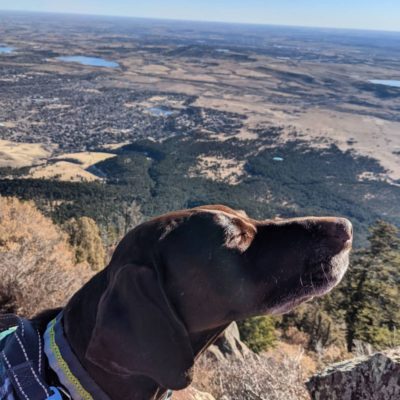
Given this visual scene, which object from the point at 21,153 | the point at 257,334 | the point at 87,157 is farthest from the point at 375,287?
the point at 21,153

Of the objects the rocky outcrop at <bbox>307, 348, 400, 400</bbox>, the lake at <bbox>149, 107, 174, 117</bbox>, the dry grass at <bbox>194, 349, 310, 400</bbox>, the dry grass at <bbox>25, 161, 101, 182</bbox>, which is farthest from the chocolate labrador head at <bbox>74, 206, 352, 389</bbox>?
the lake at <bbox>149, 107, 174, 117</bbox>

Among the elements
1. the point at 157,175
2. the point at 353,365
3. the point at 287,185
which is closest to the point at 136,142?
the point at 157,175

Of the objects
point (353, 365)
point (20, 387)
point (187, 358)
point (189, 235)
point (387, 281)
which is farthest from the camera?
point (387, 281)

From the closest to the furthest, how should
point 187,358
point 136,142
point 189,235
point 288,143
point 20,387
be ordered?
point 20,387
point 187,358
point 189,235
point 136,142
point 288,143

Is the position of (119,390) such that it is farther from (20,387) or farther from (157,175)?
(157,175)

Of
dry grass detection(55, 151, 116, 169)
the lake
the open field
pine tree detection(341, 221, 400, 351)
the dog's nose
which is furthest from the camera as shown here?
the lake

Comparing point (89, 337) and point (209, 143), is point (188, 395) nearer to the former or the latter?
point (89, 337)

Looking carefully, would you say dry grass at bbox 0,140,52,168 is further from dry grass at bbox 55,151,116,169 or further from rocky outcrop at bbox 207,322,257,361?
rocky outcrop at bbox 207,322,257,361
